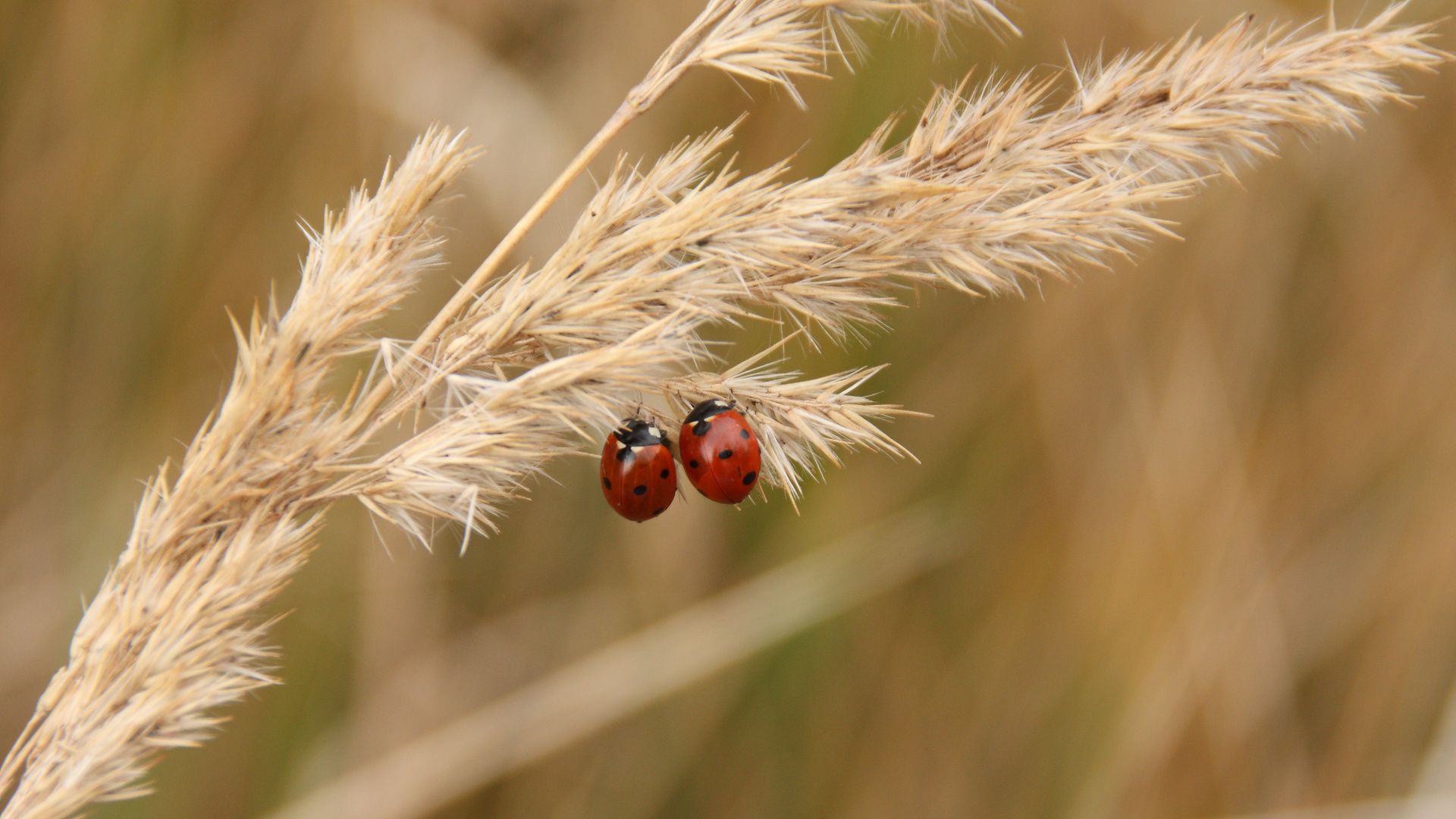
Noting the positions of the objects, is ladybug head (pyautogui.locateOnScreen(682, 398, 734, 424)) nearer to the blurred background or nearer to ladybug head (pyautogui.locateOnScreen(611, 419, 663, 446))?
ladybug head (pyautogui.locateOnScreen(611, 419, 663, 446))

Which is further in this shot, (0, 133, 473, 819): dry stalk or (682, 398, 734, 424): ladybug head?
(682, 398, 734, 424): ladybug head

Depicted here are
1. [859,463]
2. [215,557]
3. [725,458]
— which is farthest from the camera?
[859,463]

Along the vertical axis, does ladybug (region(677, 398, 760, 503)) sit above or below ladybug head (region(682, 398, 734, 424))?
below

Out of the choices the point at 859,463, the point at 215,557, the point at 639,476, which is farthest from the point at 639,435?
the point at 859,463

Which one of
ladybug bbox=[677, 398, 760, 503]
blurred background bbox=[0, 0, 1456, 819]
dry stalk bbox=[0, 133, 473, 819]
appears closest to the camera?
dry stalk bbox=[0, 133, 473, 819]

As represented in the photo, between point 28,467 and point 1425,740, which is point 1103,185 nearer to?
point 1425,740

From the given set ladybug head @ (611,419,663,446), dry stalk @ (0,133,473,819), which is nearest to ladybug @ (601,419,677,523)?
ladybug head @ (611,419,663,446)

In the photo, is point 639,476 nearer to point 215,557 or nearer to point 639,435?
point 639,435
